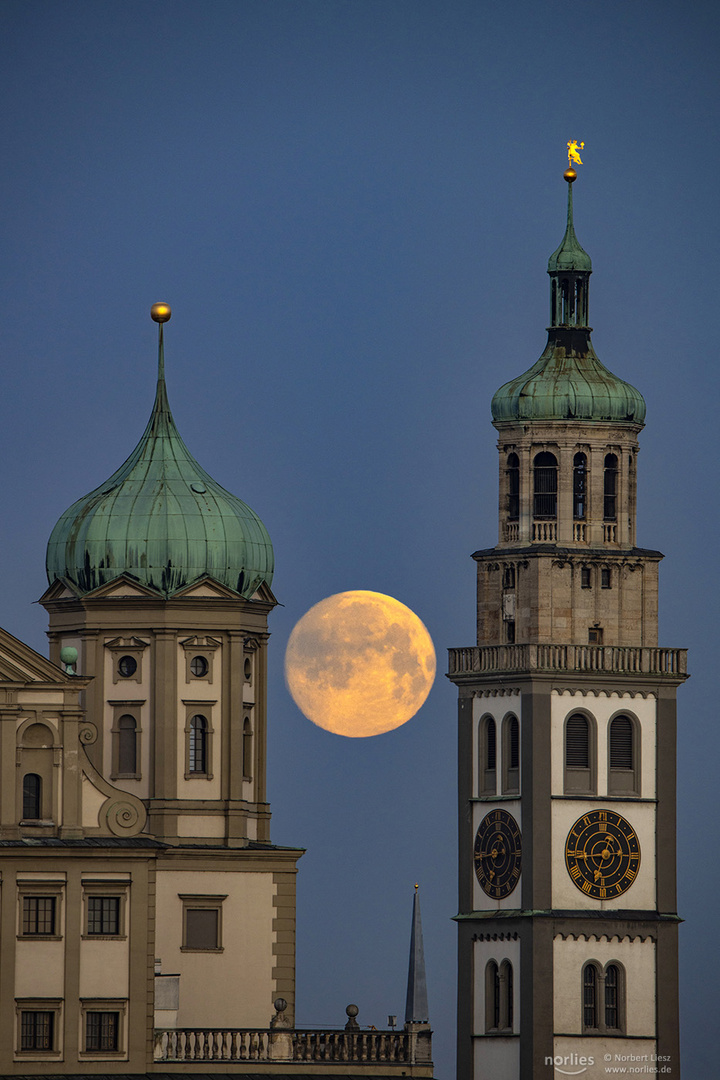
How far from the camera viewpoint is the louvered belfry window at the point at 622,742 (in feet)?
529

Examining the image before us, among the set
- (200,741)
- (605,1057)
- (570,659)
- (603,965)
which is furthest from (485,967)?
(200,741)

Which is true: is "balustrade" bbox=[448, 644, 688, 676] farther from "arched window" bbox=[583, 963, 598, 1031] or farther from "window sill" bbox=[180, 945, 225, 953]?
"window sill" bbox=[180, 945, 225, 953]

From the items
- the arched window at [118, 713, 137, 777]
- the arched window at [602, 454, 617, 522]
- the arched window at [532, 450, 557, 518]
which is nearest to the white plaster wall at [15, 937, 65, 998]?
the arched window at [118, 713, 137, 777]

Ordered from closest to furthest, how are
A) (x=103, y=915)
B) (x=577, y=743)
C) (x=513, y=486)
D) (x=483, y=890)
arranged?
(x=103, y=915) < (x=577, y=743) < (x=483, y=890) < (x=513, y=486)

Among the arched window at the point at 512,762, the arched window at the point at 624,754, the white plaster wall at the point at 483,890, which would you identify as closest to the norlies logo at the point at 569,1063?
the white plaster wall at the point at 483,890

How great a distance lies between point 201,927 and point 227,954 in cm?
115

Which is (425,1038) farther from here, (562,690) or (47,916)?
(562,690)

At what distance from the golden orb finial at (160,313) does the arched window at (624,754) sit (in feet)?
72.5

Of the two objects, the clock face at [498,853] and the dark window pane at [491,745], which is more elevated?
the dark window pane at [491,745]

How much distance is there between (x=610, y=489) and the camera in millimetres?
164500

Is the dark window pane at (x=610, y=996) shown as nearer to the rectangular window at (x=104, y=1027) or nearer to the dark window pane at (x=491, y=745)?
the dark window pane at (x=491, y=745)

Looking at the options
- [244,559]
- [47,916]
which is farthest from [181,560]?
[47,916]

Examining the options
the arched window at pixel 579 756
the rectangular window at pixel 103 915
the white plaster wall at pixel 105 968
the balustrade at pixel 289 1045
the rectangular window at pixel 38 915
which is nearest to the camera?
the white plaster wall at pixel 105 968

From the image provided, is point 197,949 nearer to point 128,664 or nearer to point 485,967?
point 128,664
